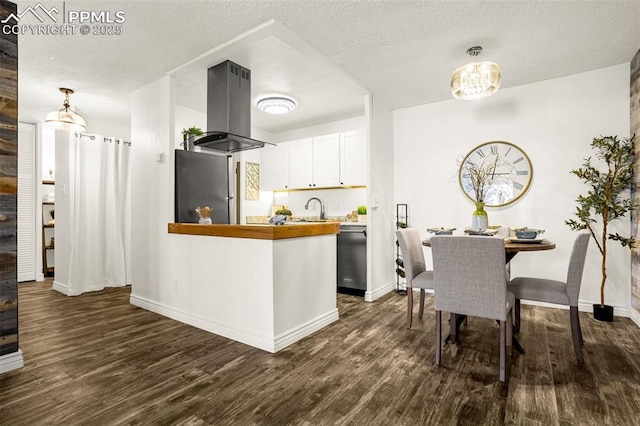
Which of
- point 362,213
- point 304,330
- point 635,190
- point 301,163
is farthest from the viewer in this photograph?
point 301,163

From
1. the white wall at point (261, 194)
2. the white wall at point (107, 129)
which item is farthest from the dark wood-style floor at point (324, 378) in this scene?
the white wall at point (107, 129)

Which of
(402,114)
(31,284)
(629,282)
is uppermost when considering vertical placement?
(402,114)

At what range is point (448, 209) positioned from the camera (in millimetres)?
4309

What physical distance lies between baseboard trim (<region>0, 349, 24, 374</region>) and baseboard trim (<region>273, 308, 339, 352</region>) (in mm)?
1744

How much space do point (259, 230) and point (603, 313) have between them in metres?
3.42

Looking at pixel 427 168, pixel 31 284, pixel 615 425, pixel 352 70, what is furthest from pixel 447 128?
pixel 31 284

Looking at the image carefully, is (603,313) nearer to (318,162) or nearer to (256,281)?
(256,281)

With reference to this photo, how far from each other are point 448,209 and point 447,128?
108 cm

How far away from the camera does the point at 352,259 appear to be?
4.37 metres

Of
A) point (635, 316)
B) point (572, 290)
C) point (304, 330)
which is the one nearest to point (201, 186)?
point (304, 330)

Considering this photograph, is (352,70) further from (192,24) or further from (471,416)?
(471,416)

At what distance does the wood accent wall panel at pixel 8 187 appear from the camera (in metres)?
2.18

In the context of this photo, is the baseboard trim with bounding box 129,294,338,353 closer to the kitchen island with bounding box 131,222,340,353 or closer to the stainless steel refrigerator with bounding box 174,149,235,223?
the kitchen island with bounding box 131,222,340,353

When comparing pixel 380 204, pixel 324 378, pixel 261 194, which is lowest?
pixel 324 378
